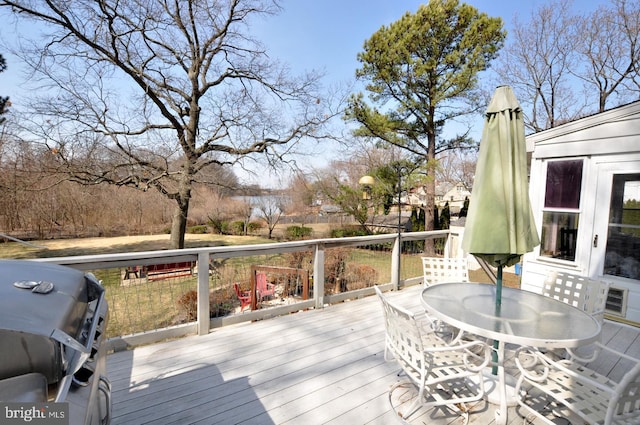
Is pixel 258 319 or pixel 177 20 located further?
pixel 177 20

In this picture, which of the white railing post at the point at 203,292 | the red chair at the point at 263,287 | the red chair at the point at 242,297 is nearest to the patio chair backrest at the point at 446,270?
the white railing post at the point at 203,292

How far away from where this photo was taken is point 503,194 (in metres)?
2.21

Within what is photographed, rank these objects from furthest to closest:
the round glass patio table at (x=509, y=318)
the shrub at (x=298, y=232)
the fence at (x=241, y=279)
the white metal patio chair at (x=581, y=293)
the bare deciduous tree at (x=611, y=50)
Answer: the shrub at (x=298, y=232) < the bare deciduous tree at (x=611, y=50) < the fence at (x=241, y=279) < the white metal patio chair at (x=581, y=293) < the round glass patio table at (x=509, y=318)

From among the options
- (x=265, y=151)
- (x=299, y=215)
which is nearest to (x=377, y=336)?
(x=265, y=151)

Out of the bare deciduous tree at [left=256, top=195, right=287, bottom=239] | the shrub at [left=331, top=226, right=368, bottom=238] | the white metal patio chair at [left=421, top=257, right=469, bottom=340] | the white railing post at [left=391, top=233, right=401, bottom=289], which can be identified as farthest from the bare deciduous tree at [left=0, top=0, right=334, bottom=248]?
the white metal patio chair at [left=421, top=257, right=469, bottom=340]

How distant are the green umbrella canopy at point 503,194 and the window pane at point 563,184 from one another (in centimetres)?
271

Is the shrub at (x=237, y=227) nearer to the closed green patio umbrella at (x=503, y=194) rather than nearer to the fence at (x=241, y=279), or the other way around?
the fence at (x=241, y=279)

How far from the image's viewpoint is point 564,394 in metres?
1.85

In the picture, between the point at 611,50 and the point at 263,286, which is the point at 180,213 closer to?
the point at 263,286

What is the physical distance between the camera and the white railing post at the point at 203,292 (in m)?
3.25

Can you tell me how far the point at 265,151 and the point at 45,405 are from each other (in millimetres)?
11209

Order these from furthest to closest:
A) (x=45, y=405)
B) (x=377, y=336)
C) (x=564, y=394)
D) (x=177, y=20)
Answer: (x=177, y=20), (x=377, y=336), (x=564, y=394), (x=45, y=405)

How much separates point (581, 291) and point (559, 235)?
1.76m

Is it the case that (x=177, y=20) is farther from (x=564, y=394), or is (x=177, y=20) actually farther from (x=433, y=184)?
(x=564, y=394)
